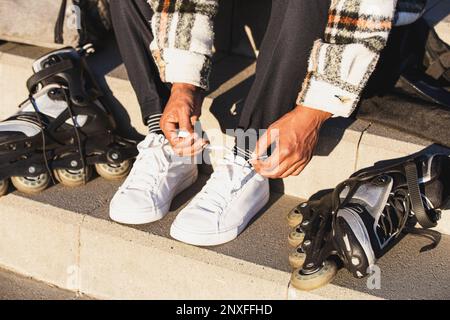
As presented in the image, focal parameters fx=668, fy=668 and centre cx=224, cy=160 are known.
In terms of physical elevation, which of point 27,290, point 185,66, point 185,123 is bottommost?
point 27,290

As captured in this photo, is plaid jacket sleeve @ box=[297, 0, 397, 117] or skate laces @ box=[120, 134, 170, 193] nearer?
plaid jacket sleeve @ box=[297, 0, 397, 117]

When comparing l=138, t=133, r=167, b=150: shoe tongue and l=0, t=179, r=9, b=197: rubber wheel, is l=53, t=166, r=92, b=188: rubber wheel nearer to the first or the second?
l=0, t=179, r=9, b=197: rubber wheel

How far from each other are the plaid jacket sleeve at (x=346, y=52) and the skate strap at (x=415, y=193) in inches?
10.8

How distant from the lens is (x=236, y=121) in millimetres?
2389

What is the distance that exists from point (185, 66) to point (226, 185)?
0.39 m

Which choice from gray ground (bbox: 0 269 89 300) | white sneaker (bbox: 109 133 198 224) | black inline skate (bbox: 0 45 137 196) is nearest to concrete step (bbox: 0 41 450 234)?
black inline skate (bbox: 0 45 137 196)

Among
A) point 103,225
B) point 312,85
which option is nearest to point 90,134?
point 103,225

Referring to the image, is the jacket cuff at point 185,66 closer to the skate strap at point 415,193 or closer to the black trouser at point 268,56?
the black trouser at point 268,56

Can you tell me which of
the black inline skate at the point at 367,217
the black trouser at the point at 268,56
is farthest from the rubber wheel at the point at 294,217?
the black trouser at the point at 268,56

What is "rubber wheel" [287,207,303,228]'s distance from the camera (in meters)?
2.15

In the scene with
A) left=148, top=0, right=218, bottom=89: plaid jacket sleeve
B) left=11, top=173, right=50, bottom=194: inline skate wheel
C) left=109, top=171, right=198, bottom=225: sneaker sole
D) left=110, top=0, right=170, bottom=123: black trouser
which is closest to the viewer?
left=148, top=0, right=218, bottom=89: plaid jacket sleeve

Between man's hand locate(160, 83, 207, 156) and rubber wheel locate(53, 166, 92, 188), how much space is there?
0.46m

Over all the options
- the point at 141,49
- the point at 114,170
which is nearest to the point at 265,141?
the point at 141,49

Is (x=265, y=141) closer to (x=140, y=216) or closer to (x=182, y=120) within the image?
(x=182, y=120)
